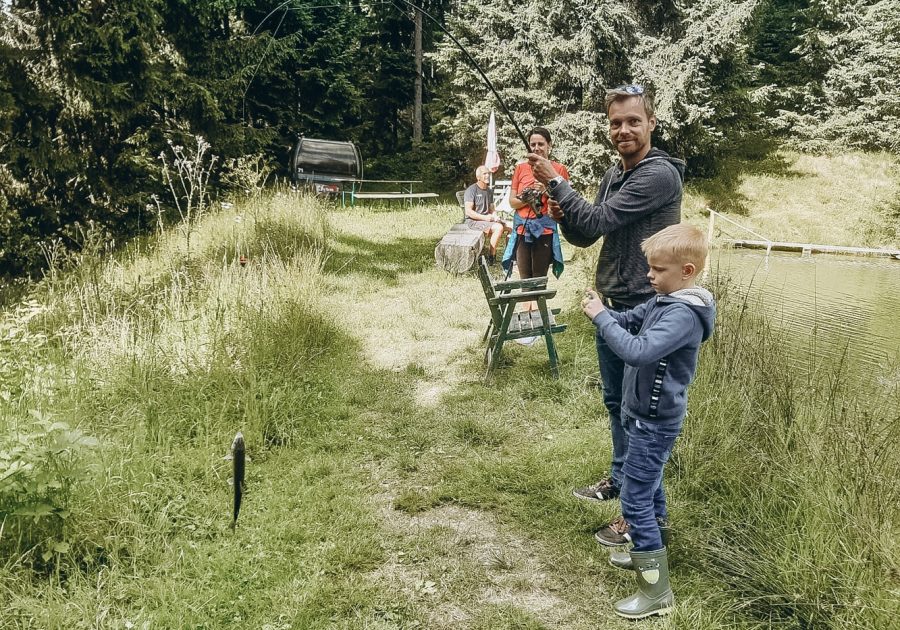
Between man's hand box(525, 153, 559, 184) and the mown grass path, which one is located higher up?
man's hand box(525, 153, 559, 184)

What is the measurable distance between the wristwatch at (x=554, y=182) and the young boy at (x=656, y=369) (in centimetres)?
52

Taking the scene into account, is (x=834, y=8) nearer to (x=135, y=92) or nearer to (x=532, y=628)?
(x=135, y=92)

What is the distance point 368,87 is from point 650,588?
22.7m

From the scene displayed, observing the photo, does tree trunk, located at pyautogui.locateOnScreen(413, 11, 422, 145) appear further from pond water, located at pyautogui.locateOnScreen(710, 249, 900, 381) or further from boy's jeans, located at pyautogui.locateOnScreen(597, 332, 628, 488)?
boy's jeans, located at pyautogui.locateOnScreen(597, 332, 628, 488)

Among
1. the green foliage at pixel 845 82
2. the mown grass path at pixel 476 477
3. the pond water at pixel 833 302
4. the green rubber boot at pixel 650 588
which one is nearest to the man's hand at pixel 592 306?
the green rubber boot at pixel 650 588

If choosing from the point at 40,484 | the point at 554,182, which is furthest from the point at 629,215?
the point at 40,484

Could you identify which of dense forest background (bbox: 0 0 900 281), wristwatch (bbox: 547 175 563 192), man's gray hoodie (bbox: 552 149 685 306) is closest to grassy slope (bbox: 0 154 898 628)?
man's gray hoodie (bbox: 552 149 685 306)

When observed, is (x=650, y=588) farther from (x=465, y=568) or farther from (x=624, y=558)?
(x=465, y=568)

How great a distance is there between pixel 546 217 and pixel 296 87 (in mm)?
16572

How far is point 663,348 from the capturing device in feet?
6.74

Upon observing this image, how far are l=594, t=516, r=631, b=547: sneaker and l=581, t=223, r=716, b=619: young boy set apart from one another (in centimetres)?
38

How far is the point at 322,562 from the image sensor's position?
104 inches

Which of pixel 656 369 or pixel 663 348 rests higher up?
pixel 663 348

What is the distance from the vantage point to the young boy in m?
2.09
